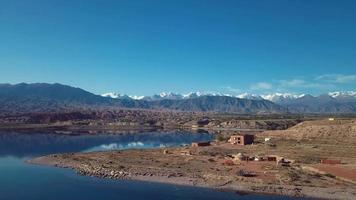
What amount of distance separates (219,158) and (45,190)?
3293 centimetres

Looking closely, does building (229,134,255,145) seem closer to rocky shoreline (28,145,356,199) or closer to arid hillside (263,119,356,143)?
arid hillside (263,119,356,143)

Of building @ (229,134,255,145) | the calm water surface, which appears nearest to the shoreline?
the calm water surface

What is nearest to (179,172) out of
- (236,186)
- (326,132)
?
(236,186)

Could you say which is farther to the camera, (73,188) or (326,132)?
(326,132)

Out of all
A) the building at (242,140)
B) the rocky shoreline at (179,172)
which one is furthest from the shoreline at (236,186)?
the building at (242,140)

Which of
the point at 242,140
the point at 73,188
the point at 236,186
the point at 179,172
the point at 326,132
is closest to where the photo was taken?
the point at 73,188

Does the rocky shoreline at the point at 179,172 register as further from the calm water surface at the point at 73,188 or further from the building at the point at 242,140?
the building at the point at 242,140

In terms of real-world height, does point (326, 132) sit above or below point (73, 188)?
above

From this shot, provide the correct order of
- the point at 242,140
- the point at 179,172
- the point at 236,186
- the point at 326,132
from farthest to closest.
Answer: the point at 326,132
the point at 242,140
the point at 179,172
the point at 236,186

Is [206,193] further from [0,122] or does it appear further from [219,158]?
[0,122]

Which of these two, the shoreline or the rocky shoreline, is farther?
the rocky shoreline

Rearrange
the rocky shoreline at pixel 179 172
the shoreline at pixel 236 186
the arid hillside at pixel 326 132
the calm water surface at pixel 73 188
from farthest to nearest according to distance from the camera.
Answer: the arid hillside at pixel 326 132 → the rocky shoreline at pixel 179 172 → the shoreline at pixel 236 186 → the calm water surface at pixel 73 188

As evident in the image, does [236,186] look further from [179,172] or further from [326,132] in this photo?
[326,132]

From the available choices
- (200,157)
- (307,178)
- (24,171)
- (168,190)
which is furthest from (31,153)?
(307,178)
